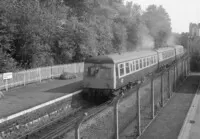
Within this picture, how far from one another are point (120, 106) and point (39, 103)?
23.7ft

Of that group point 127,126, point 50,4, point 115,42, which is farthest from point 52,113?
point 115,42

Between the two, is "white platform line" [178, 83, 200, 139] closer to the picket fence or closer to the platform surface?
the platform surface

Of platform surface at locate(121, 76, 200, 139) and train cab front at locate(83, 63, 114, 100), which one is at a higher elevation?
train cab front at locate(83, 63, 114, 100)

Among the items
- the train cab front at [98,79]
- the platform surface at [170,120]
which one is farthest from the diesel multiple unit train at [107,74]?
the platform surface at [170,120]

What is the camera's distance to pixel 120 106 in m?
6.91

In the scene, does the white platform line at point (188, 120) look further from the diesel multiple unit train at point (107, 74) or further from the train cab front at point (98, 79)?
the train cab front at point (98, 79)

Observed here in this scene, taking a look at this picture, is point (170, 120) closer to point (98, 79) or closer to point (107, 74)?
point (107, 74)

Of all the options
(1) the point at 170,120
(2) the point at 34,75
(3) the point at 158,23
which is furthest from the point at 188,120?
(3) the point at 158,23

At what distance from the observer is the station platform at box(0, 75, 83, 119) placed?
12395 millimetres

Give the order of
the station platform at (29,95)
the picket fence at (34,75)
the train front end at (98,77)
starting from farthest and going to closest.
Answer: the picket fence at (34,75), the train front end at (98,77), the station platform at (29,95)

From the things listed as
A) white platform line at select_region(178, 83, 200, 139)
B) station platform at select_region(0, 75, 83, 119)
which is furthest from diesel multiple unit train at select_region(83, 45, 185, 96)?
white platform line at select_region(178, 83, 200, 139)

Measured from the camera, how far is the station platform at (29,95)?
1240 centimetres

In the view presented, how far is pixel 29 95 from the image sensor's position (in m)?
15.3

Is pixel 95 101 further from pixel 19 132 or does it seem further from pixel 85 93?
pixel 19 132
